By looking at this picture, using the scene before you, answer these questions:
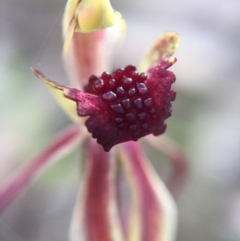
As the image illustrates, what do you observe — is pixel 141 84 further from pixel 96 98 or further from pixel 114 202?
pixel 114 202

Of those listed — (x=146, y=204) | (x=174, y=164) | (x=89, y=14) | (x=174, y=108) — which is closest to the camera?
(x=89, y=14)

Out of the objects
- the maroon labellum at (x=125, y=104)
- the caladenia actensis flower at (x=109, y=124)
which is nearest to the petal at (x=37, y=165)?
the caladenia actensis flower at (x=109, y=124)

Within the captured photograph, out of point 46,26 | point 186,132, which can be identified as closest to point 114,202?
point 186,132

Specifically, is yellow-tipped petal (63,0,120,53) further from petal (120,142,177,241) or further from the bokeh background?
the bokeh background

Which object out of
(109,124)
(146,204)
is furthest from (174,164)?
(109,124)

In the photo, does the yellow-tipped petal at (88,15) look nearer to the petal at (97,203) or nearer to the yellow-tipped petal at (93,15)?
the yellow-tipped petal at (93,15)

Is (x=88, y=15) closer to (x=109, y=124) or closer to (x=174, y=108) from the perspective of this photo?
(x=109, y=124)
